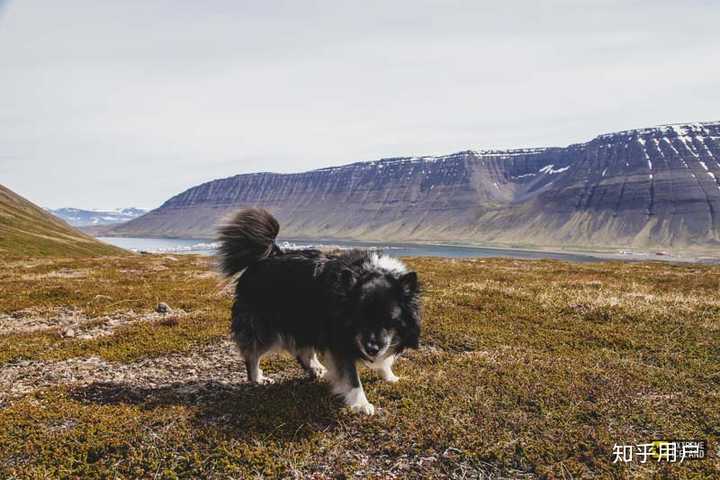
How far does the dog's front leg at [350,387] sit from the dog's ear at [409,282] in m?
1.57

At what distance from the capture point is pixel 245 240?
9.66 meters

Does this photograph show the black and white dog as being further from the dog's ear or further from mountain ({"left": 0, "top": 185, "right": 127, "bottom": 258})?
mountain ({"left": 0, "top": 185, "right": 127, "bottom": 258})

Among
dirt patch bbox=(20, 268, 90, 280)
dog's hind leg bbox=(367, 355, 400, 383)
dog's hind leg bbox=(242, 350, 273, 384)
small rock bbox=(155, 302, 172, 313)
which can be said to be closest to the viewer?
dog's hind leg bbox=(367, 355, 400, 383)

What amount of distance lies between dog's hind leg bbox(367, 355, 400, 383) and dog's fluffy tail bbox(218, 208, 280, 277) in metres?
3.15

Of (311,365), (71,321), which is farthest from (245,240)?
(71,321)

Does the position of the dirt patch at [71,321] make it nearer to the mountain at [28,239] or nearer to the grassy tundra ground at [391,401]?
the grassy tundra ground at [391,401]

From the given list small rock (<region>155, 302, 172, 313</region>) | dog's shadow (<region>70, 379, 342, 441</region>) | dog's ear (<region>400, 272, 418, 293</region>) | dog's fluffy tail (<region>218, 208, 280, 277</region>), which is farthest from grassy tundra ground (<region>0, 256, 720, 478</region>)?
dog's fluffy tail (<region>218, 208, 280, 277</region>)

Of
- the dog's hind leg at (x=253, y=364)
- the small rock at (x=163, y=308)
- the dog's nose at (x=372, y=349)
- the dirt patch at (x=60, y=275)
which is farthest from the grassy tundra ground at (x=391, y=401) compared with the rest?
the dirt patch at (x=60, y=275)

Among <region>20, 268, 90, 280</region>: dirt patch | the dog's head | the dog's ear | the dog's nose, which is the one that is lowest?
<region>20, 268, 90, 280</region>: dirt patch

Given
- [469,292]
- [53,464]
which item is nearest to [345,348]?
[53,464]

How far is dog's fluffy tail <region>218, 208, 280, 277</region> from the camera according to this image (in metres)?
9.64

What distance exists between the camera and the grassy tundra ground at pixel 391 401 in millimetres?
6320

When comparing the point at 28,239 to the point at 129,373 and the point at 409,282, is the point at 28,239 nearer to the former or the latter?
the point at 129,373

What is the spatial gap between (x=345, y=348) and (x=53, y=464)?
14.2ft
